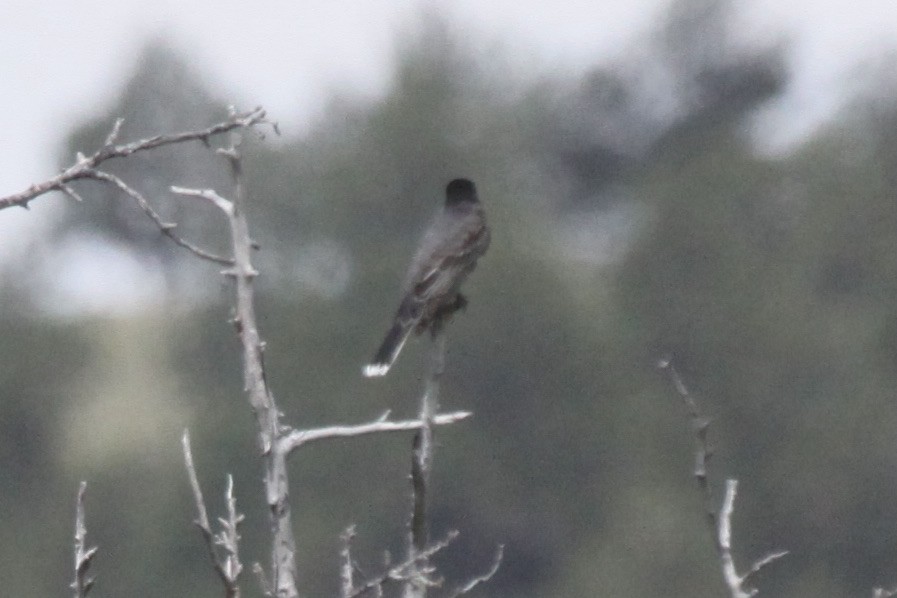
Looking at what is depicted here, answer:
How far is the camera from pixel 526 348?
163 feet

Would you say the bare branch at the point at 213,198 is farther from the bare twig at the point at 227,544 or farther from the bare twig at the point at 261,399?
the bare twig at the point at 227,544

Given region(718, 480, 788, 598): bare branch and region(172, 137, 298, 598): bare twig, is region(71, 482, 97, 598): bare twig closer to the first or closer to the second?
region(172, 137, 298, 598): bare twig

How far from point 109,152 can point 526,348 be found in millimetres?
44584

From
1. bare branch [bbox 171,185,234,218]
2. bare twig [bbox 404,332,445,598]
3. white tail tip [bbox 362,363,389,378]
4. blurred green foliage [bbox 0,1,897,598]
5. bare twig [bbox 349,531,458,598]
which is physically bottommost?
bare twig [bbox 349,531,458,598]

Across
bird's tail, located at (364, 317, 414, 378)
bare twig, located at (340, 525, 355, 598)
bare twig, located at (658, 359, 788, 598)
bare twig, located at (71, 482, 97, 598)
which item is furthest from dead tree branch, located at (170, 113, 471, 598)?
bird's tail, located at (364, 317, 414, 378)

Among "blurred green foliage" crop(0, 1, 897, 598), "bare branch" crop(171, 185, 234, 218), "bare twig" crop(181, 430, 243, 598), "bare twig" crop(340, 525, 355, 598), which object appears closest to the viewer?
"bare twig" crop(181, 430, 243, 598)

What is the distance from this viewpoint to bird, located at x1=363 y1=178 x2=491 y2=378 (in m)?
8.91

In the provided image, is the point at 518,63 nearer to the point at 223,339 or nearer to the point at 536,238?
the point at 536,238

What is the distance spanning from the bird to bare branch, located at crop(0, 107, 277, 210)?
3196mm

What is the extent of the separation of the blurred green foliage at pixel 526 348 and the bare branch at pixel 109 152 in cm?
3429

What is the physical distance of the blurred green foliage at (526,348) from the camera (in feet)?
145

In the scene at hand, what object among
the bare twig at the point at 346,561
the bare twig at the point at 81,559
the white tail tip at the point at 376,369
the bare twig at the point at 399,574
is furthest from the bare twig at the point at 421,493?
the white tail tip at the point at 376,369

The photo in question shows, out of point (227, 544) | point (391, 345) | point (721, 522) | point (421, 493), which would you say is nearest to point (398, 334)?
point (391, 345)

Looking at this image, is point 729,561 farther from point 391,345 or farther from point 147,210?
point 391,345
